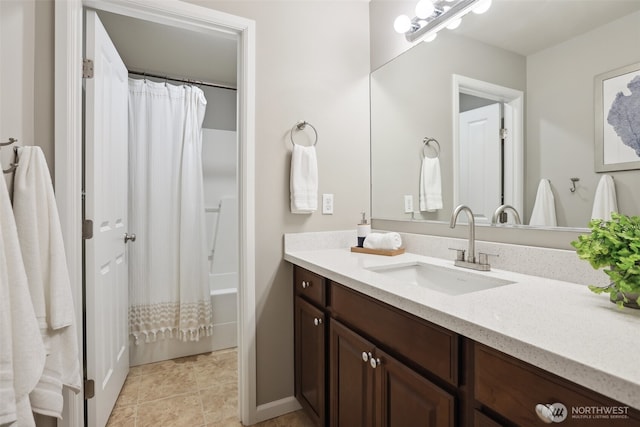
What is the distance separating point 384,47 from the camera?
187cm

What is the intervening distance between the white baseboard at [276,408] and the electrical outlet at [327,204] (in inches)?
41.2

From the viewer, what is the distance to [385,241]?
5.29ft

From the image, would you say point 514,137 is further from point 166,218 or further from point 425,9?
point 166,218

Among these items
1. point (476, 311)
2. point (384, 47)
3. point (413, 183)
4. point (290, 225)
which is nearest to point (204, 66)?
point (384, 47)

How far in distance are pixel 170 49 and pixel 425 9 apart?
69.7 inches

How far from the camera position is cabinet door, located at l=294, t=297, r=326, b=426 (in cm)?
139

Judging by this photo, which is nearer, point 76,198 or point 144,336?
point 76,198

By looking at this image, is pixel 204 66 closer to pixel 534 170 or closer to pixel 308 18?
pixel 308 18

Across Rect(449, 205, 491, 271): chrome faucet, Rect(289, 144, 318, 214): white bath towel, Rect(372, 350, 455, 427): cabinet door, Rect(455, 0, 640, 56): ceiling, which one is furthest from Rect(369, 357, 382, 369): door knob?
Rect(455, 0, 640, 56): ceiling

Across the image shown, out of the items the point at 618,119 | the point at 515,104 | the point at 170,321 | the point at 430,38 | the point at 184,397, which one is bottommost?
the point at 184,397

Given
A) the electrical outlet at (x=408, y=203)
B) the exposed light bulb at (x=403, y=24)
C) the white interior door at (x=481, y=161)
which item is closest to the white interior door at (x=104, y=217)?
the exposed light bulb at (x=403, y=24)

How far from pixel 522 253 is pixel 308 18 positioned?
5.29 feet

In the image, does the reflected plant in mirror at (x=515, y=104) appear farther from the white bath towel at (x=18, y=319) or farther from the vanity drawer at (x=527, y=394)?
the white bath towel at (x=18, y=319)

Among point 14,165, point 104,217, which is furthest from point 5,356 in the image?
point 104,217
